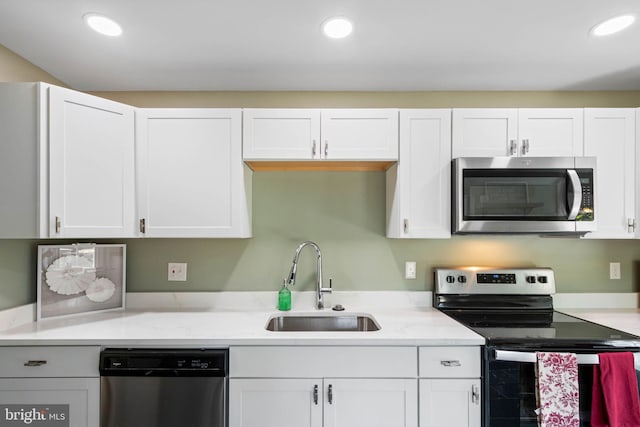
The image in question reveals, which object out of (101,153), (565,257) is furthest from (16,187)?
(565,257)

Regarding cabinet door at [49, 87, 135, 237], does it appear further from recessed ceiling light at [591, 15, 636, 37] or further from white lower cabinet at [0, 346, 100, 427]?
recessed ceiling light at [591, 15, 636, 37]

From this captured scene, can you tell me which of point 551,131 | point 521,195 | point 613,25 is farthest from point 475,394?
point 613,25

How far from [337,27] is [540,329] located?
1.82 meters

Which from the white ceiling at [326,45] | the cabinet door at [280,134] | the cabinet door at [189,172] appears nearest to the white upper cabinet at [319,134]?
the cabinet door at [280,134]

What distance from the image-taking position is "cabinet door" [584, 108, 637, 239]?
6.74 ft

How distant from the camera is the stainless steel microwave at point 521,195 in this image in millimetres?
1975

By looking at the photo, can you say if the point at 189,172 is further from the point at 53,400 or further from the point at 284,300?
the point at 53,400

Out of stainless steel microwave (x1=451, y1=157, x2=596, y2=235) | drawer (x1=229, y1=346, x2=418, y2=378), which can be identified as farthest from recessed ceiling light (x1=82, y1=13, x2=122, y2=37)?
stainless steel microwave (x1=451, y1=157, x2=596, y2=235)

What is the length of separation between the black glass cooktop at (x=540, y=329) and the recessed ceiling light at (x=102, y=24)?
2.26 m

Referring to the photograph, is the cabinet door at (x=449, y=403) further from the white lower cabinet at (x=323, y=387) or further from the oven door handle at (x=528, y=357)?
the oven door handle at (x=528, y=357)

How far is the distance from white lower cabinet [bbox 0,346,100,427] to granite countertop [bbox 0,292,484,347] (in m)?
0.06

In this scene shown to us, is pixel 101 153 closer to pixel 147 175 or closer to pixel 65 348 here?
pixel 147 175

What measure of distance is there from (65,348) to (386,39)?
2.13 m

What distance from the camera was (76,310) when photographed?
7.00 ft
